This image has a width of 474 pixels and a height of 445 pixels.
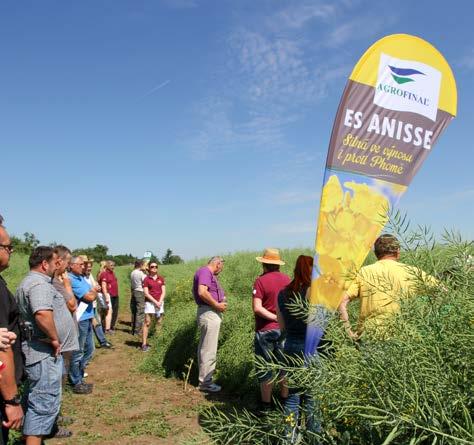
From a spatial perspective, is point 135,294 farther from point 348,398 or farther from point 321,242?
point 348,398

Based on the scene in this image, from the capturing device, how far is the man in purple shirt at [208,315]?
5953mm

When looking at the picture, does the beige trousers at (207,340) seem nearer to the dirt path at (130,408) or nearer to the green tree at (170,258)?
the dirt path at (130,408)

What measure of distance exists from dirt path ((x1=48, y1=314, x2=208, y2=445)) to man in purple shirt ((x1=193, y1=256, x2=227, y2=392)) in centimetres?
29

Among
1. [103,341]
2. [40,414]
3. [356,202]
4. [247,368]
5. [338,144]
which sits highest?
[338,144]

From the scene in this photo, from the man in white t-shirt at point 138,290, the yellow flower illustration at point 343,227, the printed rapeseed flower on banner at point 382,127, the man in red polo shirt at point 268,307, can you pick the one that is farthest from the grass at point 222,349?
the printed rapeseed flower on banner at point 382,127

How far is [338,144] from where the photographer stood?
11.5ft

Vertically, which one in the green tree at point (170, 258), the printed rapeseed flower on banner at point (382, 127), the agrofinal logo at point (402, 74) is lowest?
the green tree at point (170, 258)

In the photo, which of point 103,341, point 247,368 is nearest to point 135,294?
point 103,341

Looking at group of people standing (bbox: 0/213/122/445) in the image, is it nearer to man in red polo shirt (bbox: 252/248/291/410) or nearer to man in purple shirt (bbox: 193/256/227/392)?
man in purple shirt (bbox: 193/256/227/392)

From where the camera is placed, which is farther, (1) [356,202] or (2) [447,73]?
(2) [447,73]

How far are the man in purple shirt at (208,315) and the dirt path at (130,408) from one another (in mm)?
287

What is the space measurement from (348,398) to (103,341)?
926cm

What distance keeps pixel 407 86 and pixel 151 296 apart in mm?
6608

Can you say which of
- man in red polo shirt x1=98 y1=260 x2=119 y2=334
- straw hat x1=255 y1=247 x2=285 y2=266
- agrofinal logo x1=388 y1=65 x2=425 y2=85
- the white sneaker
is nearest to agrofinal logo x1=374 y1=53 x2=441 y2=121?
agrofinal logo x1=388 y1=65 x2=425 y2=85
